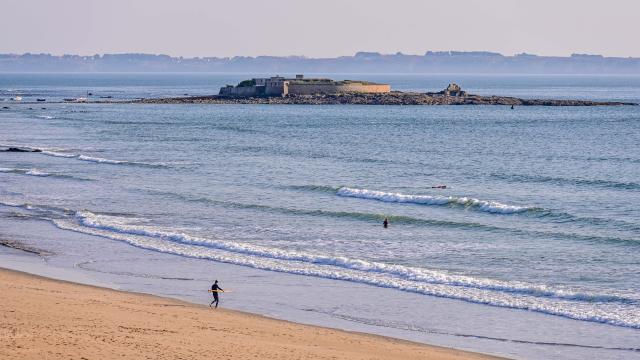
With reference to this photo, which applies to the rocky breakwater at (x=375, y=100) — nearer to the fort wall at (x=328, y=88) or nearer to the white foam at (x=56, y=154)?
the fort wall at (x=328, y=88)

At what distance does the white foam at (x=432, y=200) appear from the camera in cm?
3825

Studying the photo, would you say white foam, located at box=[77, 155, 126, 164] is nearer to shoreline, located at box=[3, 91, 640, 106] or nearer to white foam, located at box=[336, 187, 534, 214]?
white foam, located at box=[336, 187, 534, 214]

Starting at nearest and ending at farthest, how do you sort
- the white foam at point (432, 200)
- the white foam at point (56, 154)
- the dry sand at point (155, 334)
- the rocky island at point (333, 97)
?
the dry sand at point (155, 334) < the white foam at point (432, 200) < the white foam at point (56, 154) < the rocky island at point (333, 97)

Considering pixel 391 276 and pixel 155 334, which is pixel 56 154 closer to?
pixel 391 276

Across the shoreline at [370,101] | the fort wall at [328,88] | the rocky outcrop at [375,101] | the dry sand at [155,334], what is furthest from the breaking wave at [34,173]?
the fort wall at [328,88]

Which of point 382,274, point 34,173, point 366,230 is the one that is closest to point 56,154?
point 34,173

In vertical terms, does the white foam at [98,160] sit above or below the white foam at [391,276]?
below

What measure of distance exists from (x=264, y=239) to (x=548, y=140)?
152 ft

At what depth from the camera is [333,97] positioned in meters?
136

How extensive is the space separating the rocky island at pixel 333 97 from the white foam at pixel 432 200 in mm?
88486

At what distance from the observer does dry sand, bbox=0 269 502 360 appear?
59.7 ft

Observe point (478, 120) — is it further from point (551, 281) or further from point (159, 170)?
point (551, 281)

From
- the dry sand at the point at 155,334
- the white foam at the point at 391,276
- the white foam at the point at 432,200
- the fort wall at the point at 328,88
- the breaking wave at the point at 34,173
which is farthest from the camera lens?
the fort wall at the point at 328,88

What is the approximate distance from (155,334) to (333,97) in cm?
11737
